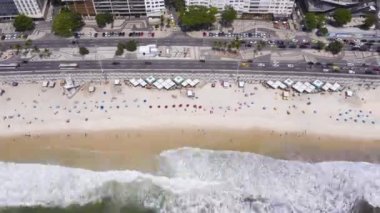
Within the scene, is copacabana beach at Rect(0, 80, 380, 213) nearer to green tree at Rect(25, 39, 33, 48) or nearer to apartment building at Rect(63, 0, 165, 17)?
green tree at Rect(25, 39, 33, 48)

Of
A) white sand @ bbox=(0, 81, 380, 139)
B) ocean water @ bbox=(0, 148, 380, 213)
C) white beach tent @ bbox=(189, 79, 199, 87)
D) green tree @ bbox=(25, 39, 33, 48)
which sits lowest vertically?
ocean water @ bbox=(0, 148, 380, 213)

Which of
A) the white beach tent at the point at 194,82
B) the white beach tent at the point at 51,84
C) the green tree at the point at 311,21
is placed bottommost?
the white beach tent at the point at 194,82

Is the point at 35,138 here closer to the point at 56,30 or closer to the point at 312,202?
the point at 56,30

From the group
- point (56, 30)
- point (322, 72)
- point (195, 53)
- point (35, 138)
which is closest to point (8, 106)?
point (35, 138)

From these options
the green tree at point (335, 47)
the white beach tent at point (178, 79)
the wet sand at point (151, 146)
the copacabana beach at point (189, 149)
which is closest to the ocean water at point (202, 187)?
the copacabana beach at point (189, 149)

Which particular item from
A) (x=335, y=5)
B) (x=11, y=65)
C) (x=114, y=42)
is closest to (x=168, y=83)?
(x=114, y=42)

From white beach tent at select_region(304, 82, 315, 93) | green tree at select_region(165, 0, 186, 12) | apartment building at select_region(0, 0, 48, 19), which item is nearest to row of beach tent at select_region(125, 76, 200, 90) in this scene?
green tree at select_region(165, 0, 186, 12)

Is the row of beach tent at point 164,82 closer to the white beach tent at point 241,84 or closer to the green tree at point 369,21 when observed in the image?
the white beach tent at point 241,84
